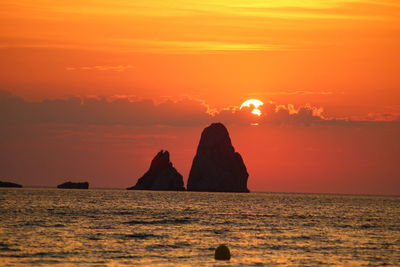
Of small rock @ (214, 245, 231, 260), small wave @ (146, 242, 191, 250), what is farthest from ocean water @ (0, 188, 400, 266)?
small rock @ (214, 245, 231, 260)

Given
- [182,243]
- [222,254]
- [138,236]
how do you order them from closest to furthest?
[222,254] → [182,243] → [138,236]

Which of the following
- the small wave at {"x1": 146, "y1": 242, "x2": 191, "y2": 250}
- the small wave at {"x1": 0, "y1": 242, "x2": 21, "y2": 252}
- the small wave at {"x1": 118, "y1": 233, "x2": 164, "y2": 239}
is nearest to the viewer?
the small wave at {"x1": 0, "y1": 242, "x2": 21, "y2": 252}

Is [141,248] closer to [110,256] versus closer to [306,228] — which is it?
[110,256]

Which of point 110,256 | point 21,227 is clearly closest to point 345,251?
point 110,256

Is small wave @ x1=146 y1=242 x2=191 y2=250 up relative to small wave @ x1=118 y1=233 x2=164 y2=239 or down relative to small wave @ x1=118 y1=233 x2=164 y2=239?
down

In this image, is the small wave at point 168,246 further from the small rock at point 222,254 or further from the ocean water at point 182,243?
the small rock at point 222,254

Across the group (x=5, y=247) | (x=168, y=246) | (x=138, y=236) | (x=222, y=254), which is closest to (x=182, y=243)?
(x=168, y=246)

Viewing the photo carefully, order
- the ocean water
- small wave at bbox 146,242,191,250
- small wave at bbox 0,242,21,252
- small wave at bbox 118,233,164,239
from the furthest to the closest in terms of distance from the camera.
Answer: small wave at bbox 118,233,164,239, small wave at bbox 146,242,191,250, small wave at bbox 0,242,21,252, the ocean water

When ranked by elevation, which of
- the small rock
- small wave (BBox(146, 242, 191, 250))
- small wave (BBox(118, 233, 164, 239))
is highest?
small wave (BBox(118, 233, 164, 239))

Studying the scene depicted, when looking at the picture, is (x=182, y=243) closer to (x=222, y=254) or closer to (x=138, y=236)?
(x=138, y=236)

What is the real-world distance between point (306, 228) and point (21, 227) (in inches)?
1438

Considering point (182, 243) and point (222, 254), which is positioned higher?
point (182, 243)

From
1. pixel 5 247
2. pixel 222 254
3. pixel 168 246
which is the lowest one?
pixel 222 254

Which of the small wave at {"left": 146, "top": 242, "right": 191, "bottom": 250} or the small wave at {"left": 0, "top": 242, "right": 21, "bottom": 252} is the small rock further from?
the small wave at {"left": 0, "top": 242, "right": 21, "bottom": 252}
